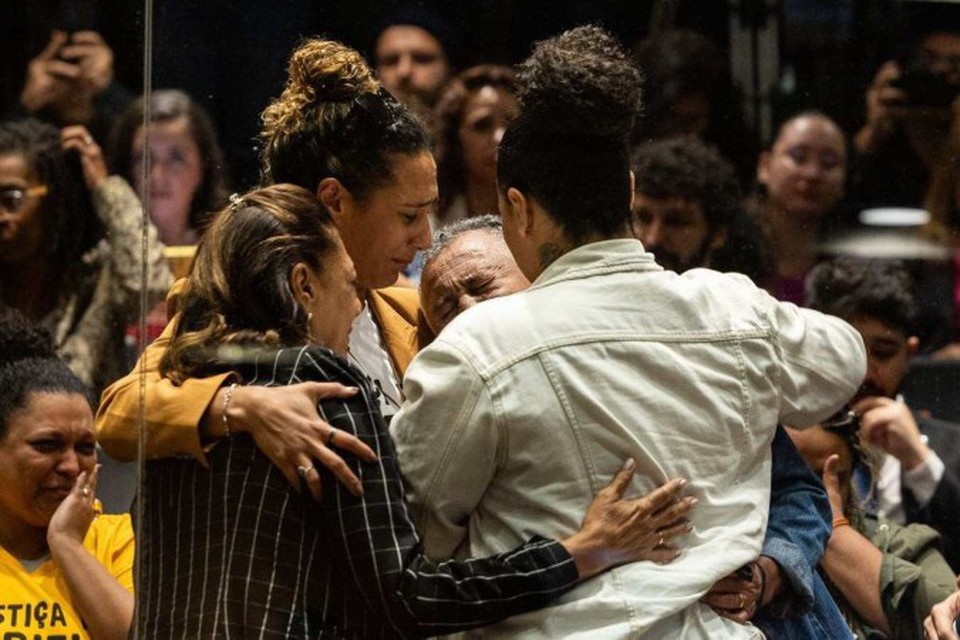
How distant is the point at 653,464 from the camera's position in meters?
1.89

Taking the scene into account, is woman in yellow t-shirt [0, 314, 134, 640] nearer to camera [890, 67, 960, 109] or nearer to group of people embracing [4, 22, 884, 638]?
group of people embracing [4, 22, 884, 638]

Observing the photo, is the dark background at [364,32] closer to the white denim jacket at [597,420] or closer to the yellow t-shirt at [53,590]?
the yellow t-shirt at [53,590]

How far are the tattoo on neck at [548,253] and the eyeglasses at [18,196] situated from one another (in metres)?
1.31

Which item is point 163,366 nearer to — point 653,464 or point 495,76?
point 653,464

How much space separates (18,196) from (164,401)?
3.75ft

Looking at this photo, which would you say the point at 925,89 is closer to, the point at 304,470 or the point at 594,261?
the point at 594,261

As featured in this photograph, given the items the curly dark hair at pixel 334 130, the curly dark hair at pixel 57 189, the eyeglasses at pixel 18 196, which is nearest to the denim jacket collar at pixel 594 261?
the curly dark hair at pixel 334 130

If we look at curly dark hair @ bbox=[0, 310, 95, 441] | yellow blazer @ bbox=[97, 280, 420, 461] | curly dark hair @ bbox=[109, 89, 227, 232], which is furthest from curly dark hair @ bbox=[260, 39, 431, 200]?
curly dark hair @ bbox=[0, 310, 95, 441]

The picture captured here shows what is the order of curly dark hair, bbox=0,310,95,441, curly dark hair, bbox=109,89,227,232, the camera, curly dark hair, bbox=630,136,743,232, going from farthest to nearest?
the camera
curly dark hair, bbox=630,136,743,232
curly dark hair, bbox=0,310,95,441
curly dark hair, bbox=109,89,227,232

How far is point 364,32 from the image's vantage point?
258 centimetres

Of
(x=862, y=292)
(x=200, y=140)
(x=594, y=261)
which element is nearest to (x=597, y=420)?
(x=594, y=261)

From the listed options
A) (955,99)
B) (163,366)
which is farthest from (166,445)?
(955,99)

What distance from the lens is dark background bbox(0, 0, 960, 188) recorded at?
2447 mm

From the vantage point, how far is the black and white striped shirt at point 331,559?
1852 millimetres
